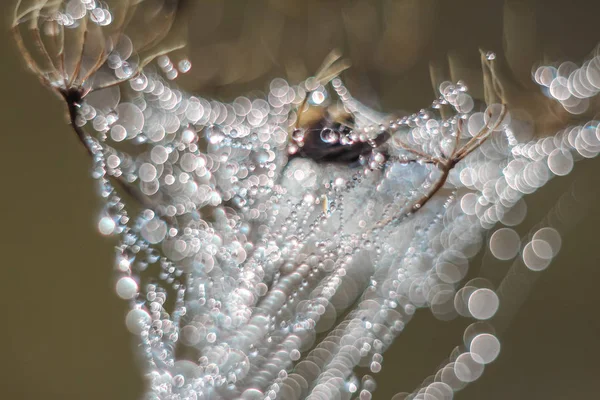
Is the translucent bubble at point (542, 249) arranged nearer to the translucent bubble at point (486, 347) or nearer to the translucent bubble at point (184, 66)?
the translucent bubble at point (486, 347)

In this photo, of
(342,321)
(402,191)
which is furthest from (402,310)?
(402,191)

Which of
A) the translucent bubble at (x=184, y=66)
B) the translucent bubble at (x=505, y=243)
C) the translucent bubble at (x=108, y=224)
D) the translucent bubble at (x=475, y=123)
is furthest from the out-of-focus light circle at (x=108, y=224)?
the translucent bubble at (x=505, y=243)

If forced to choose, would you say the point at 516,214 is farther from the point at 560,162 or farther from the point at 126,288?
the point at 126,288

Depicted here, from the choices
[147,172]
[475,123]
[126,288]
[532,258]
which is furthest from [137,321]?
[532,258]

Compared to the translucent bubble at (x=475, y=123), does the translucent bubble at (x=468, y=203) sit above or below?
below

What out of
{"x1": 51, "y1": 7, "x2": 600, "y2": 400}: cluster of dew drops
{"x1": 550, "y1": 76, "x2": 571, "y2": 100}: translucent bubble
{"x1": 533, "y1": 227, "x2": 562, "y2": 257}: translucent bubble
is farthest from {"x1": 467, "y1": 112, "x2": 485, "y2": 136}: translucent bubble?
{"x1": 533, "y1": 227, "x2": 562, "y2": 257}: translucent bubble

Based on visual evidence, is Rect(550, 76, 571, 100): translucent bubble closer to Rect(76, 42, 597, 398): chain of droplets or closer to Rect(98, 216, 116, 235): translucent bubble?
Rect(76, 42, 597, 398): chain of droplets

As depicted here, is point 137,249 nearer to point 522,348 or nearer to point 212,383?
point 212,383
